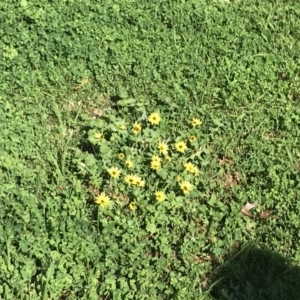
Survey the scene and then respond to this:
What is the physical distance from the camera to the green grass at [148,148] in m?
3.40

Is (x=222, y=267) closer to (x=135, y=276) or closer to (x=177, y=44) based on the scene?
(x=135, y=276)

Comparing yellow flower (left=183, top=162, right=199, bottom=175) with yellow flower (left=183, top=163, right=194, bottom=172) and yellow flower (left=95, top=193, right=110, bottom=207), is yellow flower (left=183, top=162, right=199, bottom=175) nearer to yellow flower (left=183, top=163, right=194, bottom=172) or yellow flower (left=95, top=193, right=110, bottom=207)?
yellow flower (left=183, top=163, right=194, bottom=172)

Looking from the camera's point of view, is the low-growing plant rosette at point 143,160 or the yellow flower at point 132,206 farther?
the low-growing plant rosette at point 143,160

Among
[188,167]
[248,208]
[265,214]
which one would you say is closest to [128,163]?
[188,167]

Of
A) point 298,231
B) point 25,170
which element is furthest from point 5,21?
point 298,231

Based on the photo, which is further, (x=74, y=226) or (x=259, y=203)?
(x=259, y=203)

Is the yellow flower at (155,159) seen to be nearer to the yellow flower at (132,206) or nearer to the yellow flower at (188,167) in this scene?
the yellow flower at (188,167)

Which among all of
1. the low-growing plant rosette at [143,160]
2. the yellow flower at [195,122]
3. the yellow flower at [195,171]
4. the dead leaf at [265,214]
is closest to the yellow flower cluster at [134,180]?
the low-growing plant rosette at [143,160]

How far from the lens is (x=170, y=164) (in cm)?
390

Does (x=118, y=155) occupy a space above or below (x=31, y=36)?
below

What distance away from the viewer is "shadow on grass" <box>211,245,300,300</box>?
3352mm

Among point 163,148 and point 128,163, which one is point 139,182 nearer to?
point 128,163

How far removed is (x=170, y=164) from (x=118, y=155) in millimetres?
340

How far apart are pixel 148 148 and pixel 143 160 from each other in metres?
0.11
